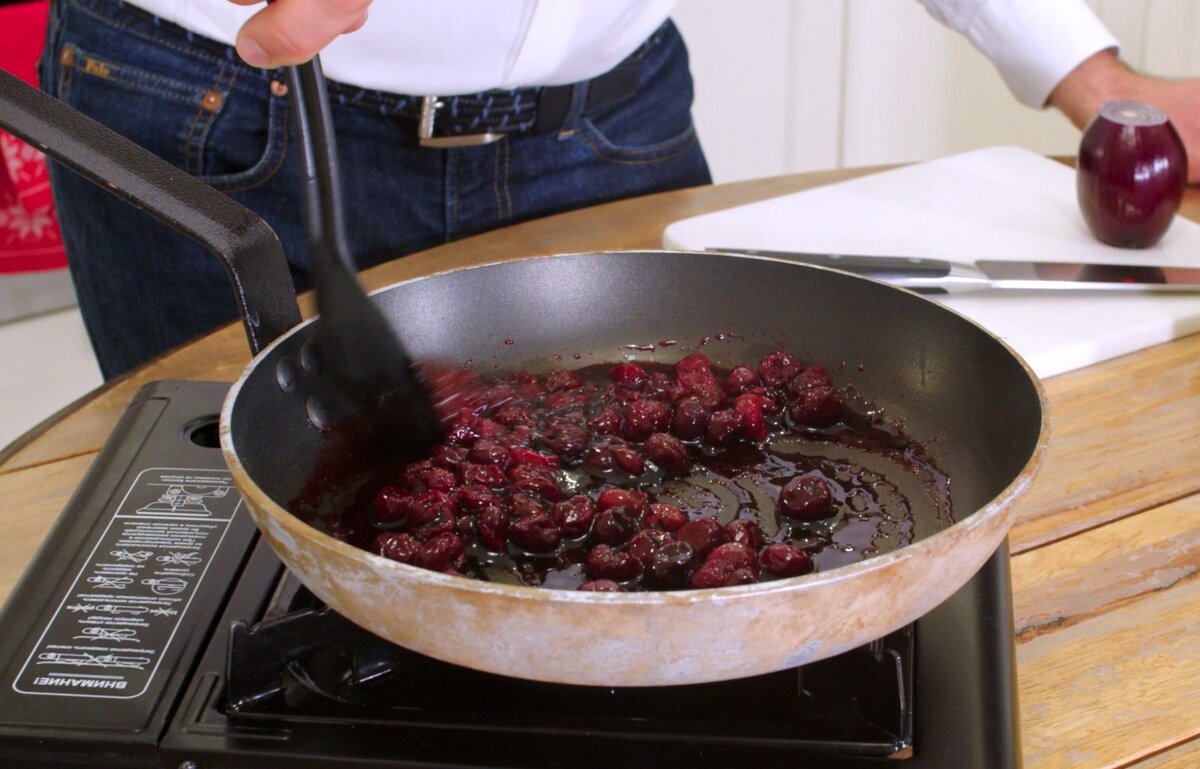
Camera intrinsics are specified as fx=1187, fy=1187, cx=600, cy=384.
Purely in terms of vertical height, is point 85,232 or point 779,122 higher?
point 85,232

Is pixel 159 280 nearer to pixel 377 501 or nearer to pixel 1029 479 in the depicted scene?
pixel 377 501

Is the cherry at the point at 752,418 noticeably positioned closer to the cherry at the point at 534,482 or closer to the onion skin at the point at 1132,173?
the cherry at the point at 534,482

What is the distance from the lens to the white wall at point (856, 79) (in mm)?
3006

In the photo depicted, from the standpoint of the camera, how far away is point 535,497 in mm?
805

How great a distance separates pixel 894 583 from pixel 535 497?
0.30 meters

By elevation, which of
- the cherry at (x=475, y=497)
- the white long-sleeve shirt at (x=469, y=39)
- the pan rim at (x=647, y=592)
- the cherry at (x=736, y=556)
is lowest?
the cherry at (x=475, y=497)

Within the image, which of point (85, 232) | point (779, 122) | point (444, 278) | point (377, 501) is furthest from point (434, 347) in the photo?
point (779, 122)

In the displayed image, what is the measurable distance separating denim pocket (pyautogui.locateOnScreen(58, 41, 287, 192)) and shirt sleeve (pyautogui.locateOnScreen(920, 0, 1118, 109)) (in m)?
0.96

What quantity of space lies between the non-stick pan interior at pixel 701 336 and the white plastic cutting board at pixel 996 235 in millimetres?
284

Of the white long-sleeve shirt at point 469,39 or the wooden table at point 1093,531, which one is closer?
the wooden table at point 1093,531

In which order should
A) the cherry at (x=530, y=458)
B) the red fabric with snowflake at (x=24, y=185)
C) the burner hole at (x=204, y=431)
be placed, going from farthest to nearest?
the red fabric with snowflake at (x=24, y=185) < the burner hole at (x=204, y=431) < the cherry at (x=530, y=458)

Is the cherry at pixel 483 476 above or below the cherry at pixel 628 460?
above

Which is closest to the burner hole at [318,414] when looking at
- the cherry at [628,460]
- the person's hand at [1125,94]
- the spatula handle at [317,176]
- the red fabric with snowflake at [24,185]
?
the spatula handle at [317,176]

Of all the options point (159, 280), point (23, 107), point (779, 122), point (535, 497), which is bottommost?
point (779, 122)
